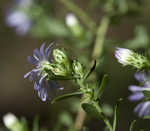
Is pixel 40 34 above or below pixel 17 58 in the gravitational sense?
above

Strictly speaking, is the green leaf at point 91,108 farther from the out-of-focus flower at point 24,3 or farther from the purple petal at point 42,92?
the out-of-focus flower at point 24,3

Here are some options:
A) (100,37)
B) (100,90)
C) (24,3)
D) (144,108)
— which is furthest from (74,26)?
(100,90)

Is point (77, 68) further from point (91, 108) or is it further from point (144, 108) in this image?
point (144, 108)

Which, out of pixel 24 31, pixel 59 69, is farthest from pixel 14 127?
pixel 24 31

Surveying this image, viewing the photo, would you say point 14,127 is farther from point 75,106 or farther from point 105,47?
point 105,47

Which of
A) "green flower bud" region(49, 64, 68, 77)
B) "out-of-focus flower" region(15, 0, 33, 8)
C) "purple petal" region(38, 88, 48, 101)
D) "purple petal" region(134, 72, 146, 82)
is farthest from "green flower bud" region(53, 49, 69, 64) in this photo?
"out-of-focus flower" region(15, 0, 33, 8)

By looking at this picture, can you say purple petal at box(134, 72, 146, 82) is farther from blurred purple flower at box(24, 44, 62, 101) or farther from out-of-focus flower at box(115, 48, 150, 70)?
blurred purple flower at box(24, 44, 62, 101)

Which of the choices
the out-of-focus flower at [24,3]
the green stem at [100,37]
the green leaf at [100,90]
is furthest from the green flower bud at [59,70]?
the out-of-focus flower at [24,3]
